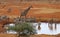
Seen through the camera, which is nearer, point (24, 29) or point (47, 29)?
point (24, 29)

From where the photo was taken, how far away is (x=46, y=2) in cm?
335

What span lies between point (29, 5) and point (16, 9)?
232 mm

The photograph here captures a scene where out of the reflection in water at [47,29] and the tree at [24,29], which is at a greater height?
the tree at [24,29]

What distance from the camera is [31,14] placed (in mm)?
2887

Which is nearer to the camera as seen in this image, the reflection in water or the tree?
the tree

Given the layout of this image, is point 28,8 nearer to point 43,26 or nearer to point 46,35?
point 43,26

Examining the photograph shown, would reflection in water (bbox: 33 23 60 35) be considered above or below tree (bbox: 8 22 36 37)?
below

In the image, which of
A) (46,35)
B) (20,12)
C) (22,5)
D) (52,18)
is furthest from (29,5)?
(46,35)

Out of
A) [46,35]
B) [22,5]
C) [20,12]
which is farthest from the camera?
[22,5]

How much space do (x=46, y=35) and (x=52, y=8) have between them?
95cm

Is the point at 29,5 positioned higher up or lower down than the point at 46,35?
higher up

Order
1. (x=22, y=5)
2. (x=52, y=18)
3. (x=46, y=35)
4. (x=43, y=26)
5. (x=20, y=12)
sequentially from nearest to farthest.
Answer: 1. (x=46, y=35)
2. (x=43, y=26)
3. (x=52, y=18)
4. (x=20, y=12)
5. (x=22, y=5)

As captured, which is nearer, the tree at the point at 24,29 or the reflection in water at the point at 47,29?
the tree at the point at 24,29

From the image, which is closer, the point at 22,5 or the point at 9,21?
the point at 9,21
